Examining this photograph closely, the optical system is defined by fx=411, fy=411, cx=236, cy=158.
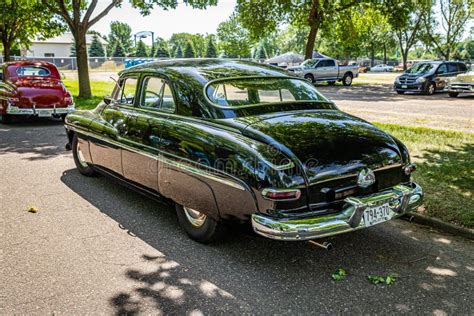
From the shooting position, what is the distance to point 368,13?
88.7 feet

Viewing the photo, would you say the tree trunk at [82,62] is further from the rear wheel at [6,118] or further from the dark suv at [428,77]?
the dark suv at [428,77]

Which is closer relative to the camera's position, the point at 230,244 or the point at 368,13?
the point at 230,244

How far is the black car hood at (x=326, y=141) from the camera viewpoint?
3262 mm

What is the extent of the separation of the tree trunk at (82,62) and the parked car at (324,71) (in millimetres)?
13156

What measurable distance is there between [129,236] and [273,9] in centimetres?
2466

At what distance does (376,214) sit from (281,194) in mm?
883

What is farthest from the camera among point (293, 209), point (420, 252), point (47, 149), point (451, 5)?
point (451, 5)

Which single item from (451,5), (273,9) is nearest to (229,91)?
(273,9)

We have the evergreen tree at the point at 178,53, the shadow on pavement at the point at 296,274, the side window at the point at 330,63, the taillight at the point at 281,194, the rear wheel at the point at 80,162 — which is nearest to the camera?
the shadow on pavement at the point at 296,274

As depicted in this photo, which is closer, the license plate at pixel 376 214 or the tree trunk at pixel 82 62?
the license plate at pixel 376 214

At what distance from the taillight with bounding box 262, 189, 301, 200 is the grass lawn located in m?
2.25

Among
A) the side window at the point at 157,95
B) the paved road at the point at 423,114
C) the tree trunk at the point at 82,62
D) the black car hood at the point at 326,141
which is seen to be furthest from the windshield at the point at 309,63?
the black car hood at the point at 326,141

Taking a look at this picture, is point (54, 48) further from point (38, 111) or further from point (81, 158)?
point (81, 158)

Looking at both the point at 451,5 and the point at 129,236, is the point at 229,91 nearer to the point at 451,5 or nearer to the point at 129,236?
the point at 129,236
